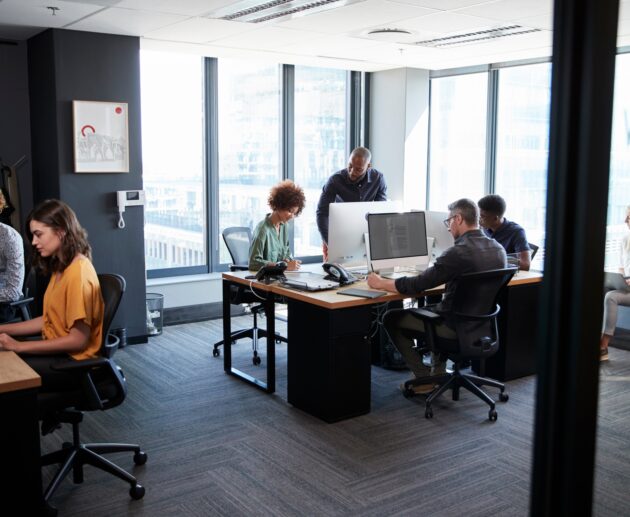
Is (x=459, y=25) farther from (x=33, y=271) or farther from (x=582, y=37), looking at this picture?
(x=582, y=37)

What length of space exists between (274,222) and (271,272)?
19.6 inches

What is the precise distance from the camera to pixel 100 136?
495 cm

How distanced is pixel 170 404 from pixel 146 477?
92 cm

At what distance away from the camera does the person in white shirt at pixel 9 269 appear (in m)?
4.01

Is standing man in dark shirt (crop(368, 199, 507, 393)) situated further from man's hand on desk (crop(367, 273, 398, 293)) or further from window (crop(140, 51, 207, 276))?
window (crop(140, 51, 207, 276))

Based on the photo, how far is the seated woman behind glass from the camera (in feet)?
14.4

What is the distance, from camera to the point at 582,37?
0.92 meters

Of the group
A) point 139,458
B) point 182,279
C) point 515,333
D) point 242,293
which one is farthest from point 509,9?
point 182,279

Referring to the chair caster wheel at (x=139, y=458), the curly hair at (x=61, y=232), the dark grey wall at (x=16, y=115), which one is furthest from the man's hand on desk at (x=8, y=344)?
the dark grey wall at (x=16, y=115)

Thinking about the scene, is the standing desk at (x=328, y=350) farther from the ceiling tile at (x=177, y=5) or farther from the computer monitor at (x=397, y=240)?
the ceiling tile at (x=177, y=5)

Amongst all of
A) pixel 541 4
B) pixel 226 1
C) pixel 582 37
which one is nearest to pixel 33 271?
pixel 226 1

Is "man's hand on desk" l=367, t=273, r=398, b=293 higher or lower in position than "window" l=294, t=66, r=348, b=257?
lower

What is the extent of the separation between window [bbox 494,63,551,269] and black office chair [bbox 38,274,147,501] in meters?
4.21

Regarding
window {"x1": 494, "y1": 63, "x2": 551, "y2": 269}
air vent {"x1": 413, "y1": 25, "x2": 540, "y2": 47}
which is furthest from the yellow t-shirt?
window {"x1": 494, "y1": 63, "x2": 551, "y2": 269}
